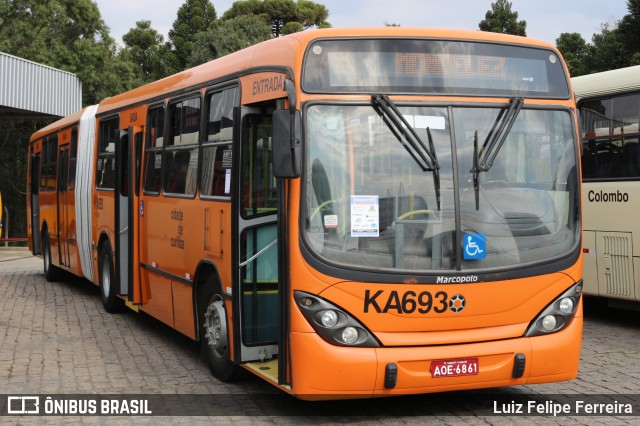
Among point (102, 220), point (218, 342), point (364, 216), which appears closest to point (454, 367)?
point (364, 216)

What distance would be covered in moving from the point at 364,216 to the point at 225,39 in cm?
4825

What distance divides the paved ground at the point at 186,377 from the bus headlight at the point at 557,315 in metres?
0.69

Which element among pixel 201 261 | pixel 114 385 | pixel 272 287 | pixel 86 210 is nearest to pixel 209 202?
pixel 201 261

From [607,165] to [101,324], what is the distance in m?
6.85

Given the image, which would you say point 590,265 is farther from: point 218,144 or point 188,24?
point 188,24

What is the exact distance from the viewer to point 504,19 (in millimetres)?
56656

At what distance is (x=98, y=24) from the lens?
47.8m

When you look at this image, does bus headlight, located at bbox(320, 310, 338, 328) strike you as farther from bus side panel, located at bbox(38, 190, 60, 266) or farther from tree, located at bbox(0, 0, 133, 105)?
tree, located at bbox(0, 0, 133, 105)

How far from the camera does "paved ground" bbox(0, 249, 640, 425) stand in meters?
7.31

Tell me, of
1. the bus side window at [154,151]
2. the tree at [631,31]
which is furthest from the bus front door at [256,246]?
the tree at [631,31]

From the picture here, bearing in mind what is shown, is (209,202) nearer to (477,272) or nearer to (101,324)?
(477,272)

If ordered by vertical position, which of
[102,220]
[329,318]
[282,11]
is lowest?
[329,318]

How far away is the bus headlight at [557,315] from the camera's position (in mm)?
7145

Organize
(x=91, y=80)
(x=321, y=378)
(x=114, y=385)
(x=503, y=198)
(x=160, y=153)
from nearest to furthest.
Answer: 1. (x=321, y=378)
2. (x=503, y=198)
3. (x=114, y=385)
4. (x=160, y=153)
5. (x=91, y=80)
